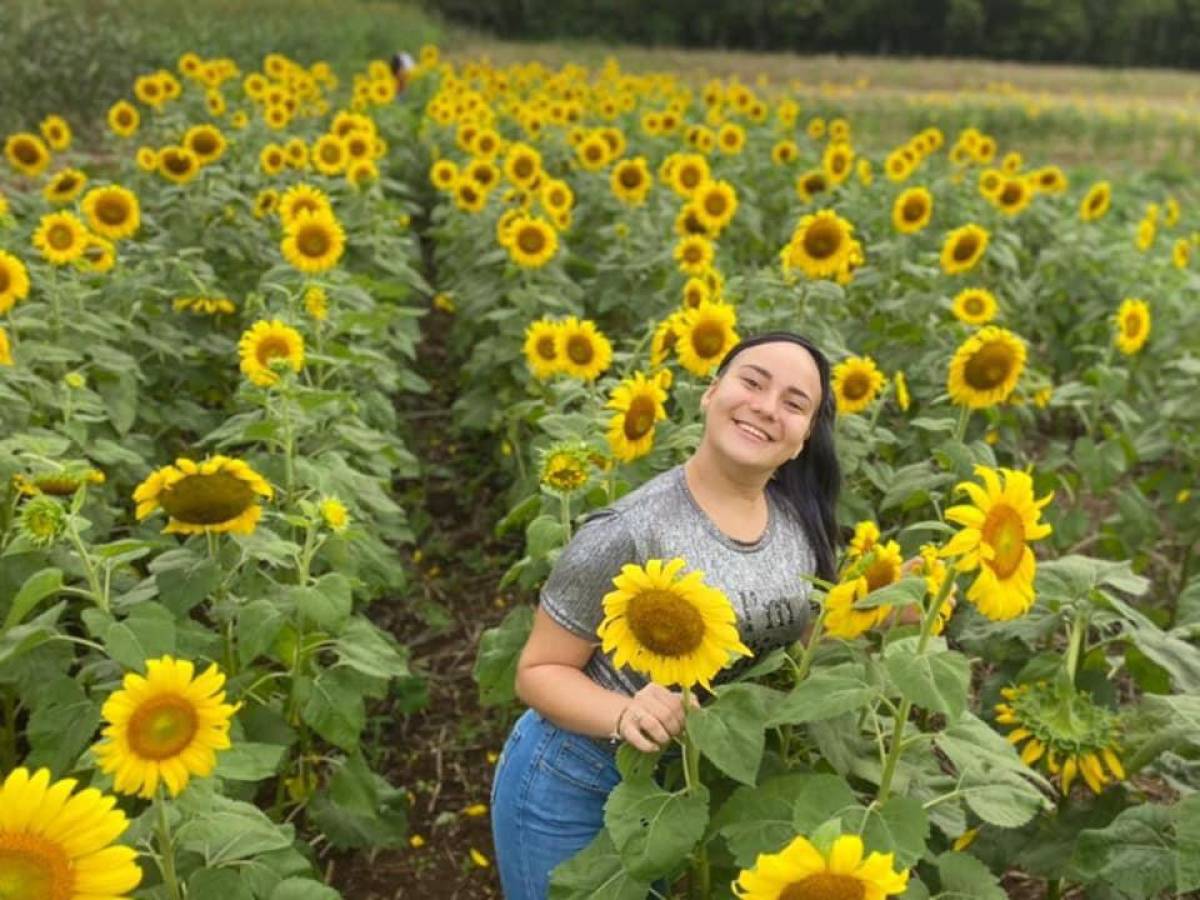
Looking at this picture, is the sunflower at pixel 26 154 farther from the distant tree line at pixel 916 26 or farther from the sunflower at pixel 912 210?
the distant tree line at pixel 916 26

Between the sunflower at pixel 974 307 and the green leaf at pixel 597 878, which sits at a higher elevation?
the sunflower at pixel 974 307

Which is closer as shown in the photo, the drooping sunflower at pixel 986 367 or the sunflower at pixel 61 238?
the drooping sunflower at pixel 986 367

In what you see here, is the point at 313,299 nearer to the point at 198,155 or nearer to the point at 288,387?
the point at 288,387

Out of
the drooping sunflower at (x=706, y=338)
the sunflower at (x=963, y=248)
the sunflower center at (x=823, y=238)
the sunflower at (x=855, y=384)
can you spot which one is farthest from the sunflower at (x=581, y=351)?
the sunflower at (x=963, y=248)

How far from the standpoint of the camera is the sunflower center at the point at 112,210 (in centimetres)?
476

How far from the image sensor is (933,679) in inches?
67.3

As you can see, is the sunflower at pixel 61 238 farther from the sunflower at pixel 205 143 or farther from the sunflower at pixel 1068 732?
the sunflower at pixel 1068 732

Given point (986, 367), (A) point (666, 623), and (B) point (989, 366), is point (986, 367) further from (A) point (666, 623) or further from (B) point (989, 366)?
A: (A) point (666, 623)

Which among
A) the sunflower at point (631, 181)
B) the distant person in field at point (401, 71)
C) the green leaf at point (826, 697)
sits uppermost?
the green leaf at point (826, 697)

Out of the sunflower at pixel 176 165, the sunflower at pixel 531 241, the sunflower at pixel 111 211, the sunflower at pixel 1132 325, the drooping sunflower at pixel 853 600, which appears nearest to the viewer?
the drooping sunflower at pixel 853 600

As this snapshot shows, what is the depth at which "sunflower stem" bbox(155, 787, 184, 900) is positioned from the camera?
5.81 feet

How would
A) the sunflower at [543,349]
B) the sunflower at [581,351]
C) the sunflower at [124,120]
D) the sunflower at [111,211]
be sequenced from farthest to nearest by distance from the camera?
the sunflower at [124,120] → the sunflower at [111,211] → the sunflower at [543,349] → the sunflower at [581,351]

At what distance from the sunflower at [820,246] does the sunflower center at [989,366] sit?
3.53ft

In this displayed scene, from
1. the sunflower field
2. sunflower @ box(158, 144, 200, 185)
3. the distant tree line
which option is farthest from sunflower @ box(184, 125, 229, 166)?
the distant tree line
